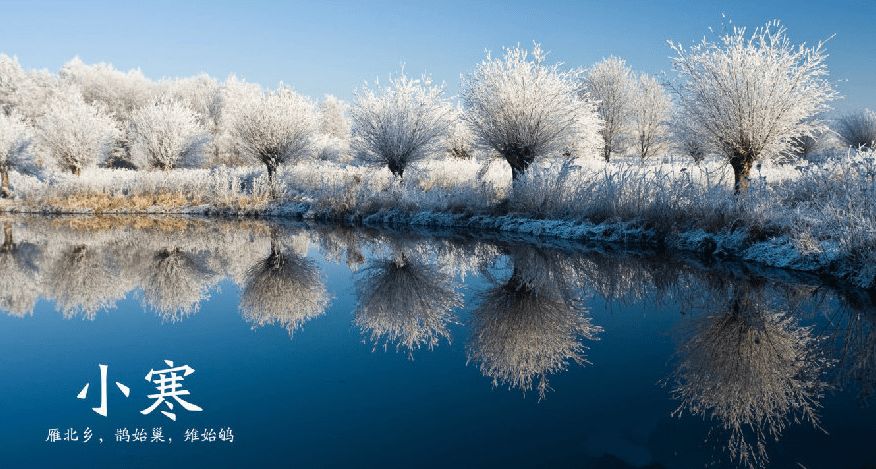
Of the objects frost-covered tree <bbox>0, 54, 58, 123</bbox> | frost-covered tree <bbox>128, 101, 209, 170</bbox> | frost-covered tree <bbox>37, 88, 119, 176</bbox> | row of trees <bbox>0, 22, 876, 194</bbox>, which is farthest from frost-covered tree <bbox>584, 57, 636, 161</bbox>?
frost-covered tree <bbox>0, 54, 58, 123</bbox>

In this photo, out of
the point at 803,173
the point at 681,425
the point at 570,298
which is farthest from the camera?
the point at 803,173

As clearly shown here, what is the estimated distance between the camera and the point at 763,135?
14375 mm

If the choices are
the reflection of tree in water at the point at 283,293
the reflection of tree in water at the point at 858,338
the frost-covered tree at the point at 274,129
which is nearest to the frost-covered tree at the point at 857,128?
the frost-covered tree at the point at 274,129

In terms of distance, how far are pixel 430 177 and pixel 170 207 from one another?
12387 millimetres

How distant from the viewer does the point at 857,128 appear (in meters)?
38.1

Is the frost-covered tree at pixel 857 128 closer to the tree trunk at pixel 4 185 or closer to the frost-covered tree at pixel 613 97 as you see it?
the frost-covered tree at pixel 613 97

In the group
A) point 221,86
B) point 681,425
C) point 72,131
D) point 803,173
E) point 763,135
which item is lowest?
point 681,425

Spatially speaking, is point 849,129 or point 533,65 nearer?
point 533,65

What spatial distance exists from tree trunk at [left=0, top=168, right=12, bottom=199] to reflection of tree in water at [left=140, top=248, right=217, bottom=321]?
78.7 feet

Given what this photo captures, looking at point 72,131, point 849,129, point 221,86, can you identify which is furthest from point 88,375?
point 221,86

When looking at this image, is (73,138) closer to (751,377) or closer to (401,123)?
(401,123)

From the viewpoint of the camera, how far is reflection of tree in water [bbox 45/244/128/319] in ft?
24.1

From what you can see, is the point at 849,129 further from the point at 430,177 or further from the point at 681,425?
the point at 681,425

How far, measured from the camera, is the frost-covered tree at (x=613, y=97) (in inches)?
1610
